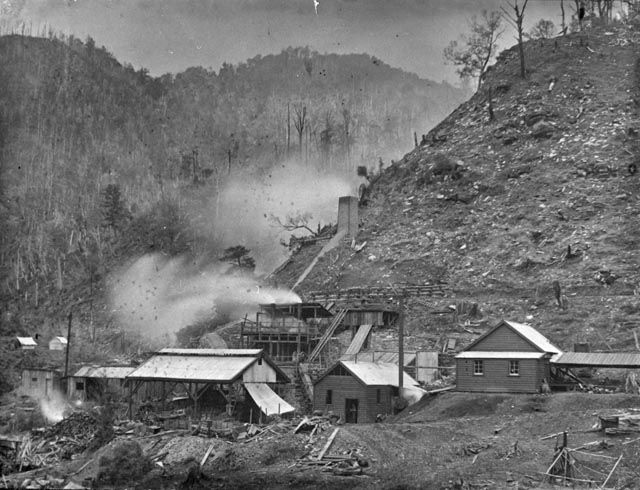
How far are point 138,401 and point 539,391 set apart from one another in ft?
85.1

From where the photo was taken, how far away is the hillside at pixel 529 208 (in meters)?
71.2

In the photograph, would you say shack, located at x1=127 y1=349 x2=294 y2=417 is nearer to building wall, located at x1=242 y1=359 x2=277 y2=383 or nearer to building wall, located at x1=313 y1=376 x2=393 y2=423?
building wall, located at x1=242 y1=359 x2=277 y2=383

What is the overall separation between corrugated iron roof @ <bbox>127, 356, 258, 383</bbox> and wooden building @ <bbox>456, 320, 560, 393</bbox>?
12302mm

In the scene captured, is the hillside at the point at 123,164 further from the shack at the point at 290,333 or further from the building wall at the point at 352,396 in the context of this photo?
the building wall at the point at 352,396

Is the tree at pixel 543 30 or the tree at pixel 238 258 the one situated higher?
the tree at pixel 543 30

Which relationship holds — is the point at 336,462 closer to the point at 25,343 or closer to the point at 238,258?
the point at 25,343

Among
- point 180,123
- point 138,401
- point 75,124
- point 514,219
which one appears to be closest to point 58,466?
point 138,401

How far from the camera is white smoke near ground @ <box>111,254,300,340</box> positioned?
88000 millimetres

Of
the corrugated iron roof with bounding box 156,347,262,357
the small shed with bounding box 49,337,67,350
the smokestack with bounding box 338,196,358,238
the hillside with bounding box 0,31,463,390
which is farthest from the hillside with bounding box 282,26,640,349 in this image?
the hillside with bounding box 0,31,463,390

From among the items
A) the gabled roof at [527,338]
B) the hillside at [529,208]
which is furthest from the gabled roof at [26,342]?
the gabled roof at [527,338]

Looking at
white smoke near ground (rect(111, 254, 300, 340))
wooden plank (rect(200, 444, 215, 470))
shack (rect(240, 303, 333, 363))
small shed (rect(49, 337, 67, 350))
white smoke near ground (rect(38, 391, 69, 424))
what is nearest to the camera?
wooden plank (rect(200, 444, 215, 470))

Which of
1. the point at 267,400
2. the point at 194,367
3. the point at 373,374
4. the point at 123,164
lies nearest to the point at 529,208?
the point at 373,374

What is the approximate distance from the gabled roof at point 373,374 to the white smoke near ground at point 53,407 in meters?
18.1

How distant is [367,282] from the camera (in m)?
84.3
